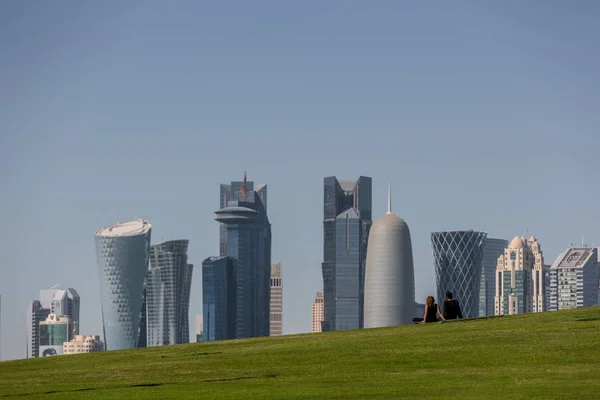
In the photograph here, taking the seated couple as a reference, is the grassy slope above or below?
below

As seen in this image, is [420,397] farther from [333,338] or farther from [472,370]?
[333,338]

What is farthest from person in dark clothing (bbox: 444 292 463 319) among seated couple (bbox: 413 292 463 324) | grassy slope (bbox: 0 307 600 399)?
grassy slope (bbox: 0 307 600 399)

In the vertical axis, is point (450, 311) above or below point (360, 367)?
above

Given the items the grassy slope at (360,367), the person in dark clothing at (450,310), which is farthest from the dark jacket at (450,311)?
the grassy slope at (360,367)

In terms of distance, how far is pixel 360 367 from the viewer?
34438mm

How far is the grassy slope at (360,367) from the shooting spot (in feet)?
98.4

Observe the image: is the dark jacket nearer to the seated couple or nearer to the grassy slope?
the seated couple

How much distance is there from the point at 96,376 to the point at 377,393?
10.8 m

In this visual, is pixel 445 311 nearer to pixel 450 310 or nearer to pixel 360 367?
pixel 450 310

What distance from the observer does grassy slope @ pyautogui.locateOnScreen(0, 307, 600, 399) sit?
98.4 feet

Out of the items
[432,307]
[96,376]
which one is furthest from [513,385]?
[432,307]

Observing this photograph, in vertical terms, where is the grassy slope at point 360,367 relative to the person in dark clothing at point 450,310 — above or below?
below

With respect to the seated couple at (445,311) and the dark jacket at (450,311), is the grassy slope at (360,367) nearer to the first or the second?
the seated couple at (445,311)

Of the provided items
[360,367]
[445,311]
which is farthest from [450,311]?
[360,367]
